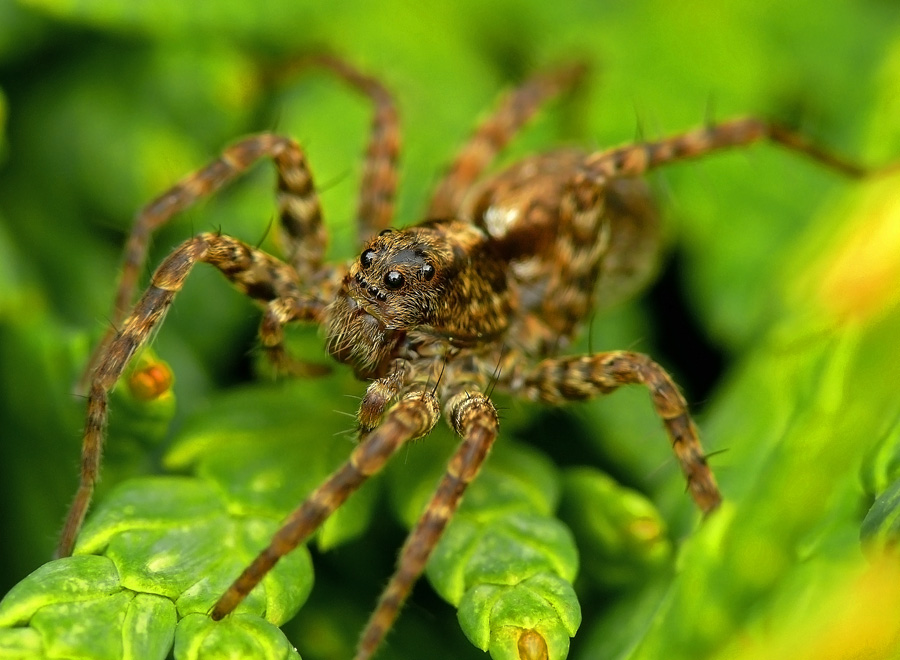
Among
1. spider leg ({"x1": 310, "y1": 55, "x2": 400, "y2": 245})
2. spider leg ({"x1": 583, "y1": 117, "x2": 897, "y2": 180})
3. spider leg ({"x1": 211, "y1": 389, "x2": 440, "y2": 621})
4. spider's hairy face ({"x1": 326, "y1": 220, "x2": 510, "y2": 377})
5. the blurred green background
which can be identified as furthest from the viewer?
spider leg ({"x1": 310, "y1": 55, "x2": 400, "y2": 245})

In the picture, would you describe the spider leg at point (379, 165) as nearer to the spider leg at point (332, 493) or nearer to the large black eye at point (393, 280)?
the large black eye at point (393, 280)

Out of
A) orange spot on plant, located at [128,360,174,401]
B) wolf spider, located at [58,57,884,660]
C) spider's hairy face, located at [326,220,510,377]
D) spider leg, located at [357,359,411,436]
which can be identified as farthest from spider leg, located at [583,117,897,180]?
orange spot on plant, located at [128,360,174,401]

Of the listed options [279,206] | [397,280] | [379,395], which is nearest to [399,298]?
[397,280]

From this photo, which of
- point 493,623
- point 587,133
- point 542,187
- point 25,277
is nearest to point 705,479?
point 493,623

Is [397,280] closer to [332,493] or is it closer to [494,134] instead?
[332,493]

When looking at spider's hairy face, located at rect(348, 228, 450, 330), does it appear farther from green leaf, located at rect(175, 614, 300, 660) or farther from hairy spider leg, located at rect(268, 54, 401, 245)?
green leaf, located at rect(175, 614, 300, 660)

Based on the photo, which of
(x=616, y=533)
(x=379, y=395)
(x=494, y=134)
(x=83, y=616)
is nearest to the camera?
(x=83, y=616)

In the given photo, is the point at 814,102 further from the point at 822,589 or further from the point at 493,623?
the point at 493,623
